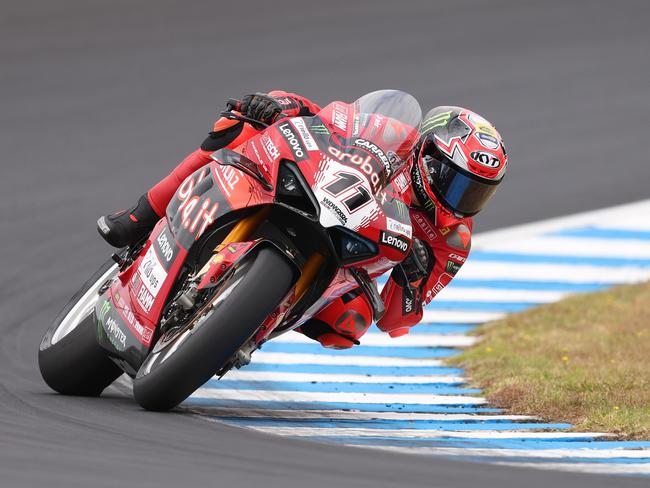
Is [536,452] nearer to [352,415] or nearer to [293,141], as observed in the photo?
[352,415]

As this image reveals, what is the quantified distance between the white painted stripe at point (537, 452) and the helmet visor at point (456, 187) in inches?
48.8

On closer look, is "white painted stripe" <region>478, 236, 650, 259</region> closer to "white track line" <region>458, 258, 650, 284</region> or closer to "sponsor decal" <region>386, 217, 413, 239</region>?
"white track line" <region>458, 258, 650, 284</region>

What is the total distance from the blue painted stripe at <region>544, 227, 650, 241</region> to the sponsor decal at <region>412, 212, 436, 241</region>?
555 cm

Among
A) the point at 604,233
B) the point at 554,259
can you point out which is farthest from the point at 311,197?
the point at 604,233

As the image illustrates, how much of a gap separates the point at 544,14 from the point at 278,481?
1280 centimetres

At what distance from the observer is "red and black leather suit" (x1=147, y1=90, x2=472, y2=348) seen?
6.80 meters

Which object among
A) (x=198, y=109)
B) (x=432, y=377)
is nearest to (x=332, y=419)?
(x=432, y=377)

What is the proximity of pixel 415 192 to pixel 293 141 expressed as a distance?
971 mm

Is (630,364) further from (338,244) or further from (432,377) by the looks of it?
(338,244)

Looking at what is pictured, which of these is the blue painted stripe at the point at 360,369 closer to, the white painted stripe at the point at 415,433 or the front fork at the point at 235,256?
the white painted stripe at the point at 415,433

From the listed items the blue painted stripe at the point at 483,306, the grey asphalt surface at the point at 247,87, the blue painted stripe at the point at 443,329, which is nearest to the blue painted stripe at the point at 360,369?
the blue painted stripe at the point at 443,329

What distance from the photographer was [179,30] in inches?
601

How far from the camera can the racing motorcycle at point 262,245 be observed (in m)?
5.85

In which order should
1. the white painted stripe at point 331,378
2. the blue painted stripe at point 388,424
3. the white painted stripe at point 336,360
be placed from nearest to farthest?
the blue painted stripe at point 388,424, the white painted stripe at point 331,378, the white painted stripe at point 336,360
